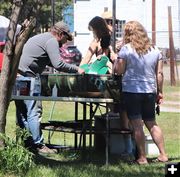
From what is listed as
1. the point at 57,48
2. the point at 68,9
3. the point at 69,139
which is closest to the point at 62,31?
the point at 57,48

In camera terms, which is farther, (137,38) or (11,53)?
(137,38)

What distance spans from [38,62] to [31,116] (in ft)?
2.22

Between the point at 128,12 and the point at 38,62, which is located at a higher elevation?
the point at 128,12

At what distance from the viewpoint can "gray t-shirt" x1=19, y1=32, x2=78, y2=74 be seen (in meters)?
7.13

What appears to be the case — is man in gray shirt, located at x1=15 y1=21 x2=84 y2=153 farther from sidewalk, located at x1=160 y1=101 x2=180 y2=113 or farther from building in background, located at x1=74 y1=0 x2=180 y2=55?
building in background, located at x1=74 y1=0 x2=180 y2=55

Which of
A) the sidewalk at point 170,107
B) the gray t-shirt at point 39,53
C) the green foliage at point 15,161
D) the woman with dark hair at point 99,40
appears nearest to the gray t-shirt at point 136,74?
the woman with dark hair at point 99,40

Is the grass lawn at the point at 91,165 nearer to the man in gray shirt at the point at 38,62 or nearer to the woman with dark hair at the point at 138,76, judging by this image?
the man in gray shirt at the point at 38,62

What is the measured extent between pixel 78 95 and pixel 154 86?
3.09 ft

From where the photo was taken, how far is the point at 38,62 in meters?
7.43

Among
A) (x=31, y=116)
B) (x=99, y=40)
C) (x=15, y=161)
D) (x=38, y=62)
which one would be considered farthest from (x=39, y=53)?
(x=15, y=161)

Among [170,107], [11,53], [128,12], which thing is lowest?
[170,107]

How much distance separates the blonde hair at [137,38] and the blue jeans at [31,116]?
4.63 feet

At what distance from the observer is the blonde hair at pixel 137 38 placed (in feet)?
23.2

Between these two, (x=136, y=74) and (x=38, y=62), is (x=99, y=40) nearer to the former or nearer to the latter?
(x=38, y=62)
